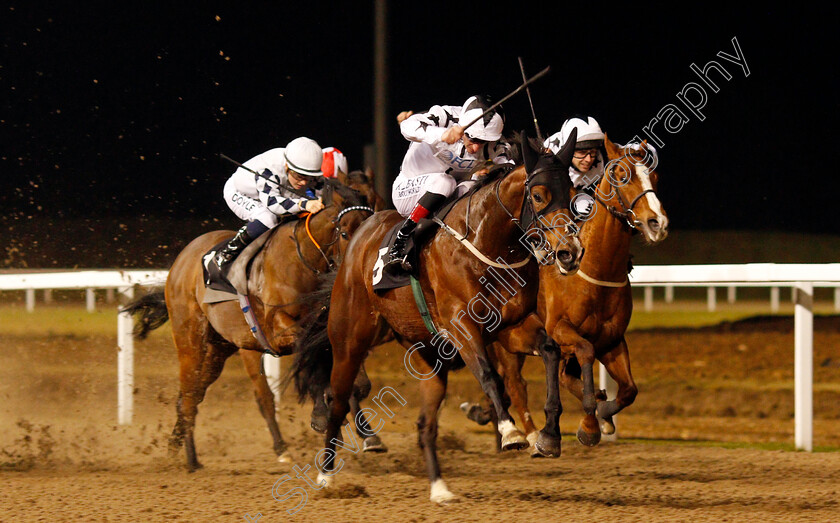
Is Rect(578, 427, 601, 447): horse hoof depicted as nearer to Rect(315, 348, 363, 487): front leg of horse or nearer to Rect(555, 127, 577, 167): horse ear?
Rect(315, 348, 363, 487): front leg of horse

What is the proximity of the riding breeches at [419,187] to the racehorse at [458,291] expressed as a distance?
0.12 meters

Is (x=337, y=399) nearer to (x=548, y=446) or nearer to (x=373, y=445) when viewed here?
(x=373, y=445)

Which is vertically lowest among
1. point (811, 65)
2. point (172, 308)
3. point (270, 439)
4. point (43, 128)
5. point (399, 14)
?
point (270, 439)

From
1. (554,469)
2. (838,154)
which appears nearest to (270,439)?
(554,469)

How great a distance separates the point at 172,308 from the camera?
606 centimetres

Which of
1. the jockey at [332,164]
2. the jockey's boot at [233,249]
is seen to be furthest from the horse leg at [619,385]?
the jockey's boot at [233,249]

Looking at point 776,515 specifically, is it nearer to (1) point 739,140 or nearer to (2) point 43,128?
(2) point 43,128

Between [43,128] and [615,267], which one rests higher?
[43,128]

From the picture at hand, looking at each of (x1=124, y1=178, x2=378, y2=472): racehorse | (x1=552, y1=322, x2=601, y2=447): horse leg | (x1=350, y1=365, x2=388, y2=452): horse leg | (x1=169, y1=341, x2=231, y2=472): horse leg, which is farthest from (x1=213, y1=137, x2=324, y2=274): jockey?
(x1=552, y1=322, x2=601, y2=447): horse leg

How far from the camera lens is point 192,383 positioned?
583cm

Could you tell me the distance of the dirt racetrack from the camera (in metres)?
4.02

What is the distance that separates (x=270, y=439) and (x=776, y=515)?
3.80m

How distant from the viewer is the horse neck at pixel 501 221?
13.2 feet

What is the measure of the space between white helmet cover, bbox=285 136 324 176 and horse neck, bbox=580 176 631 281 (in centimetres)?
165
